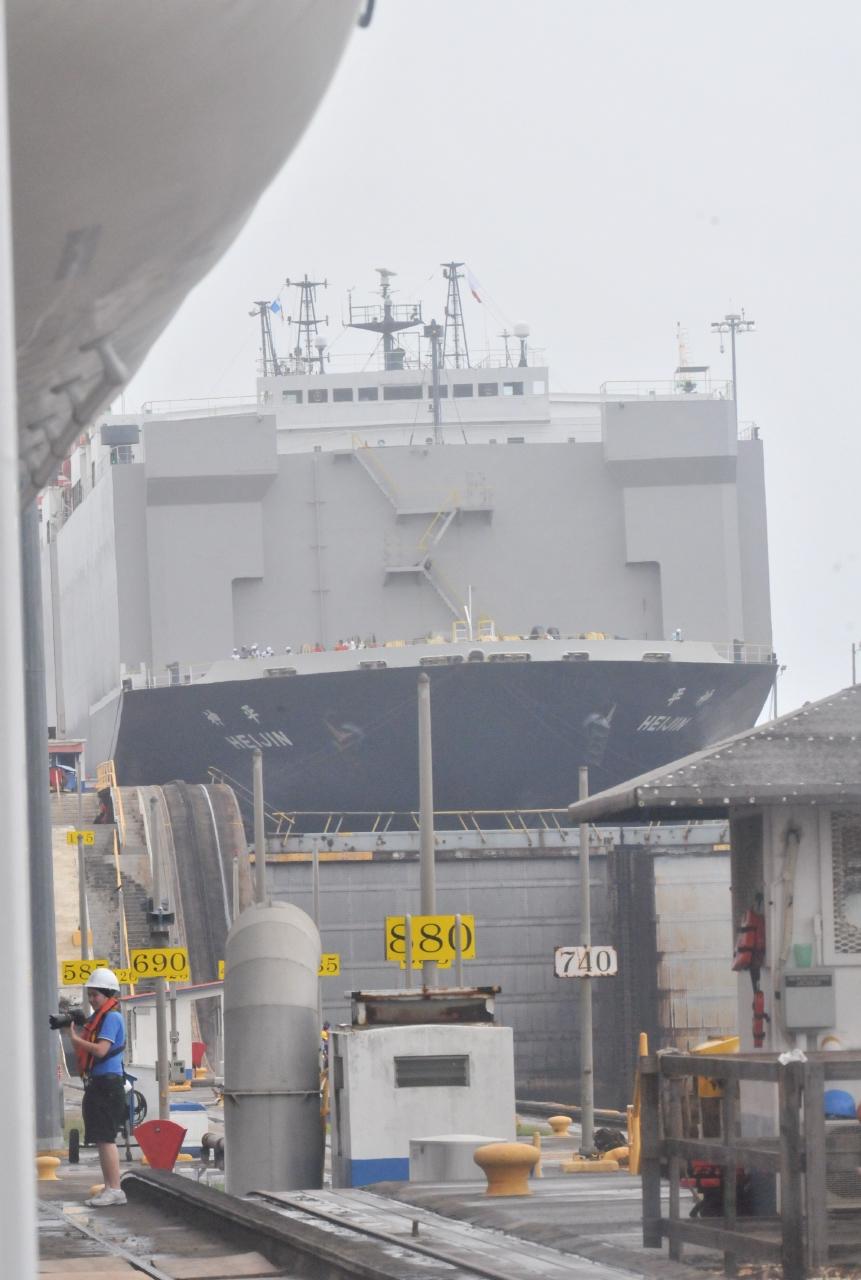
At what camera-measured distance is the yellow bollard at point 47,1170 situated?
1206 cm

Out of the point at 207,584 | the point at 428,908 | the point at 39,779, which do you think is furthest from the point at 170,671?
the point at 39,779

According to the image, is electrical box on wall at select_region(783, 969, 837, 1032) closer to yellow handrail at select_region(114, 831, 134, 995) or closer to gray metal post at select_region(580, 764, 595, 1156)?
gray metal post at select_region(580, 764, 595, 1156)

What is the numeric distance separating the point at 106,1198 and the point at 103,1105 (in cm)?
46

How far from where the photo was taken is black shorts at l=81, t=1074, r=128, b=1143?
927 cm

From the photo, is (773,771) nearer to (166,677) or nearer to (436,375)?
(166,677)

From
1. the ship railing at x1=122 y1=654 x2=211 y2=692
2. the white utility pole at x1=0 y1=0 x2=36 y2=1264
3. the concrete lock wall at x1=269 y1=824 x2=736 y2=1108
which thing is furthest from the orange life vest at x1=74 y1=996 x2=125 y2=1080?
the ship railing at x1=122 y1=654 x2=211 y2=692

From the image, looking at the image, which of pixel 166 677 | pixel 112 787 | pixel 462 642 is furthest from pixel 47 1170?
pixel 166 677

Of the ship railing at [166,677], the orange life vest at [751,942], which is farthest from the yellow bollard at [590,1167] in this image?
the ship railing at [166,677]

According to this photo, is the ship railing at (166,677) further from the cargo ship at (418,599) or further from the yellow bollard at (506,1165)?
the yellow bollard at (506,1165)

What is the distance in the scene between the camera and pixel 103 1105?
9.40 metres

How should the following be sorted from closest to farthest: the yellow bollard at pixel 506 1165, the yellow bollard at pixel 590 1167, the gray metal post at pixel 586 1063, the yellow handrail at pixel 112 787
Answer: the yellow bollard at pixel 506 1165, the yellow bollard at pixel 590 1167, the gray metal post at pixel 586 1063, the yellow handrail at pixel 112 787

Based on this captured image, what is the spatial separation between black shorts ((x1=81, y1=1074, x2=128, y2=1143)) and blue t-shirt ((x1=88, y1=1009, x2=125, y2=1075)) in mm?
33

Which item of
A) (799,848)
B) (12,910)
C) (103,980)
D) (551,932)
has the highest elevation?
(12,910)

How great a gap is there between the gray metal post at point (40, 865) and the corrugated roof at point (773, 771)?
7.74m
